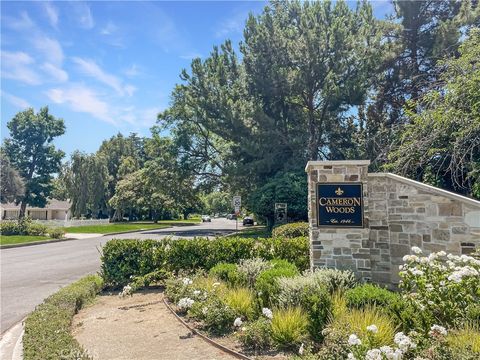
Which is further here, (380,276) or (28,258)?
(28,258)

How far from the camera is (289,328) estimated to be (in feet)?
14.4

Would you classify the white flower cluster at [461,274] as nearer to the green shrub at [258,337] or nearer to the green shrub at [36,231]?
the green shrub at [258,337]

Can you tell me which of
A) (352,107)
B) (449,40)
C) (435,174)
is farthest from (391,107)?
(435,174)

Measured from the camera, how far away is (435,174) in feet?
36.2

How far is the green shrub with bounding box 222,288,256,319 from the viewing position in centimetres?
533

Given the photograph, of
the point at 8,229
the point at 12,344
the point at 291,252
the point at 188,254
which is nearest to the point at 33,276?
→ the point at 188,254

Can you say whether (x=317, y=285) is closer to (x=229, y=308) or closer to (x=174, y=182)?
(x=229, y=308)

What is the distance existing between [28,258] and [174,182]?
18.0 m

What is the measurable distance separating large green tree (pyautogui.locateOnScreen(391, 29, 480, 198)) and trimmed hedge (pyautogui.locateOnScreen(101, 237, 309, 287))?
15.0ft

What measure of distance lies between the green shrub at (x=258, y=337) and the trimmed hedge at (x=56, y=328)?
1.90 meters

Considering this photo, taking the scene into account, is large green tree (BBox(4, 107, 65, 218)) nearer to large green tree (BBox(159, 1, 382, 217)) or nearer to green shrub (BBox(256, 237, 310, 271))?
large green tree (BBox(159, 1, 382, 217))

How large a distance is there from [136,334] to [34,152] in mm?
44473

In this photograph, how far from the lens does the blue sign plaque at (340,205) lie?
673 cm

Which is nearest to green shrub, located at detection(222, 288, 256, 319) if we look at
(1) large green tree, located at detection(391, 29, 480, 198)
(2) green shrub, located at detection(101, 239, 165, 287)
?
(2) green shrub, located at detection(101, 239, 165, 287)
